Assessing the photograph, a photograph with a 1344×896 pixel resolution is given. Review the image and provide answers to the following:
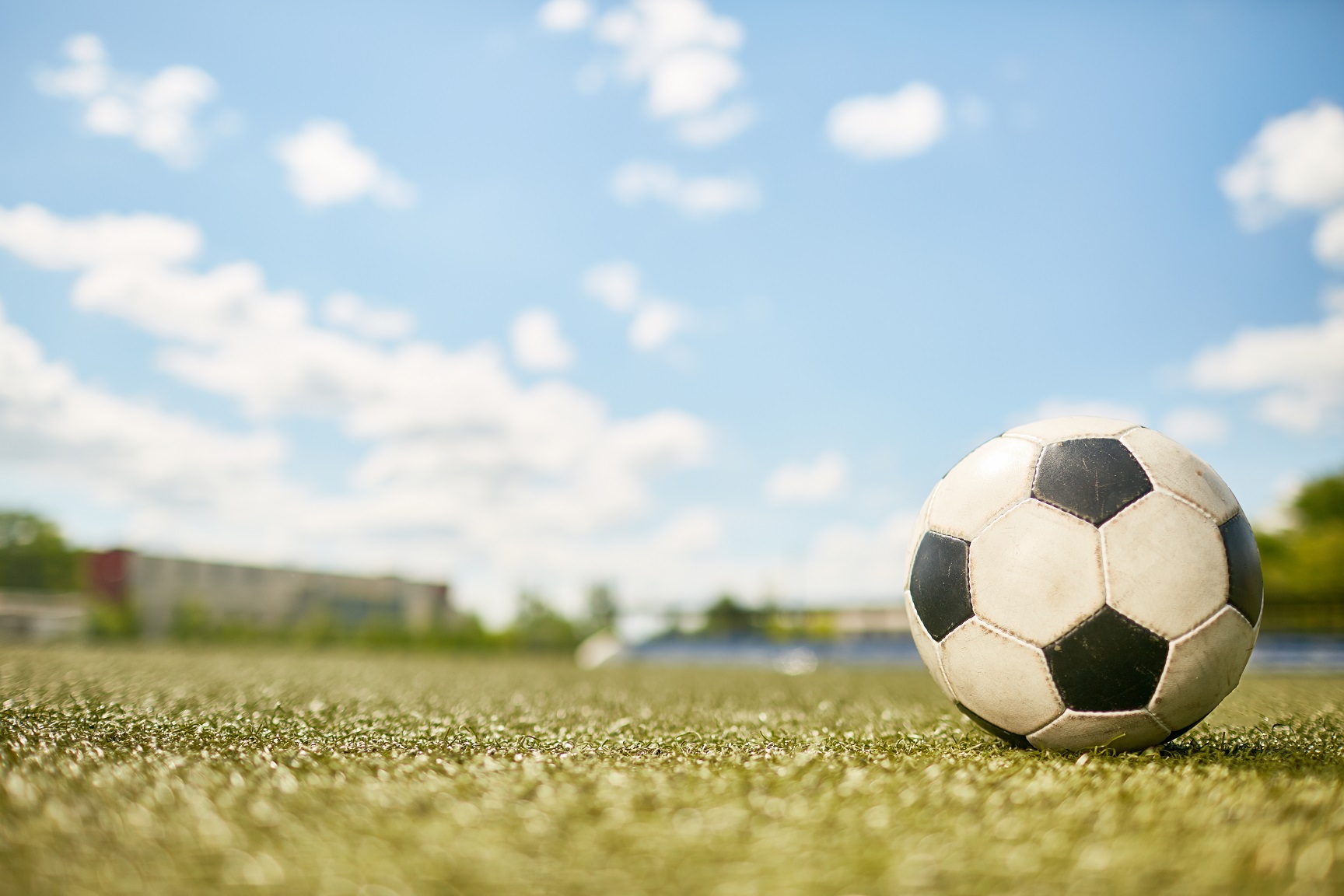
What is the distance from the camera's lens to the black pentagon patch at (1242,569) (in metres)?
3.44

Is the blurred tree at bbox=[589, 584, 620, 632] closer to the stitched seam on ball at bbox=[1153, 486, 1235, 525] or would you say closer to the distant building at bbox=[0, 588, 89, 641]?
the distant building at bbox=[0, 588, 89, 641]

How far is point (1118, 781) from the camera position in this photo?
282 cm

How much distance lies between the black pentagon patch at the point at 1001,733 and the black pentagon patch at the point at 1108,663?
31 centimetres

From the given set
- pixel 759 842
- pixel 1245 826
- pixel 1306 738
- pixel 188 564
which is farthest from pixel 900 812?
pixel 188 564

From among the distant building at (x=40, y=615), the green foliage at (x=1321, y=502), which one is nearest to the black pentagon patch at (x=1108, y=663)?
Result: the distant building at (x=40, y=615)

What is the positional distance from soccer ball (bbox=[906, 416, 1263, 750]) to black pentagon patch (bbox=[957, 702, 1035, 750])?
1 centimetres

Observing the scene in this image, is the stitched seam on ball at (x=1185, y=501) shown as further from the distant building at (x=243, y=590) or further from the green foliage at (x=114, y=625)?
the distant building at (x=243, y=590)

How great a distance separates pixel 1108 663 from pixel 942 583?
2.22ft

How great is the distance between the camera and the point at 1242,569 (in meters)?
3.48

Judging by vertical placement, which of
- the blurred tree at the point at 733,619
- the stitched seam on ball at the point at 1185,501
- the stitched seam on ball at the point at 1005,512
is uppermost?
the stitched seam on ball at the point at 1185,501

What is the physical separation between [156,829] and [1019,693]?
2.94 metres

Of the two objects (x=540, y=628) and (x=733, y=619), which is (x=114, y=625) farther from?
(x=733, y=619)

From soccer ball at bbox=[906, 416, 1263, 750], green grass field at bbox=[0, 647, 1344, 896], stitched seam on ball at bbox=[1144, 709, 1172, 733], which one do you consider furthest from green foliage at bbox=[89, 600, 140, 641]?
stitched seam on ball at bbox=[1144, 709, 1172, 733]

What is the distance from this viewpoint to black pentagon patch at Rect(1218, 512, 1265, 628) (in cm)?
344
